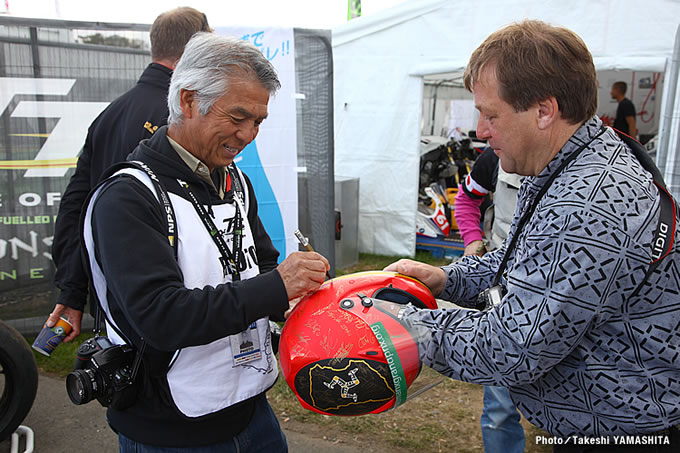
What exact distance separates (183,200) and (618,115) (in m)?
11.2

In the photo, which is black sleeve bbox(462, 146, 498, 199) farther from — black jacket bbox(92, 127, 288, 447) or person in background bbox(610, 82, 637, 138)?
person in background bbox(610, 82, 637, 138)

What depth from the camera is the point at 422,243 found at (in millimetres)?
8211

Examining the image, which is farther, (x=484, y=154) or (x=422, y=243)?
(x=422, y=243)

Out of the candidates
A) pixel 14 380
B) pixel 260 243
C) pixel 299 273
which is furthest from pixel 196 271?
pixel 14 380

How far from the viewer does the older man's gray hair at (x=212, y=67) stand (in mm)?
1516

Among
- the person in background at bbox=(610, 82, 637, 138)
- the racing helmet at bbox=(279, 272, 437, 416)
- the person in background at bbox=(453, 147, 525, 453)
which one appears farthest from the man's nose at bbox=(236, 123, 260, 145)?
the person in background at bbox=(610, 82, 637, 138)

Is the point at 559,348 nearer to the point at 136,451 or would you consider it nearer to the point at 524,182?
the point at 524,182

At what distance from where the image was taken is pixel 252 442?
1767 millimetres

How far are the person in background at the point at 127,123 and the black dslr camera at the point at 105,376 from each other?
3.46 feet

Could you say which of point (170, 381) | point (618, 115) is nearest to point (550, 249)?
point (170, 381)

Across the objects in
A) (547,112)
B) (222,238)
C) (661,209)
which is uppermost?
(547,112)

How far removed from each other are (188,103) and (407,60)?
6461 mm

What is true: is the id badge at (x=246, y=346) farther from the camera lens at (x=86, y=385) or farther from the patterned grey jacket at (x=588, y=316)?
the patterned grey jacket at (x=588, y=316)

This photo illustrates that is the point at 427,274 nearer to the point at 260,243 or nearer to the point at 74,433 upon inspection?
the point at 260,243
